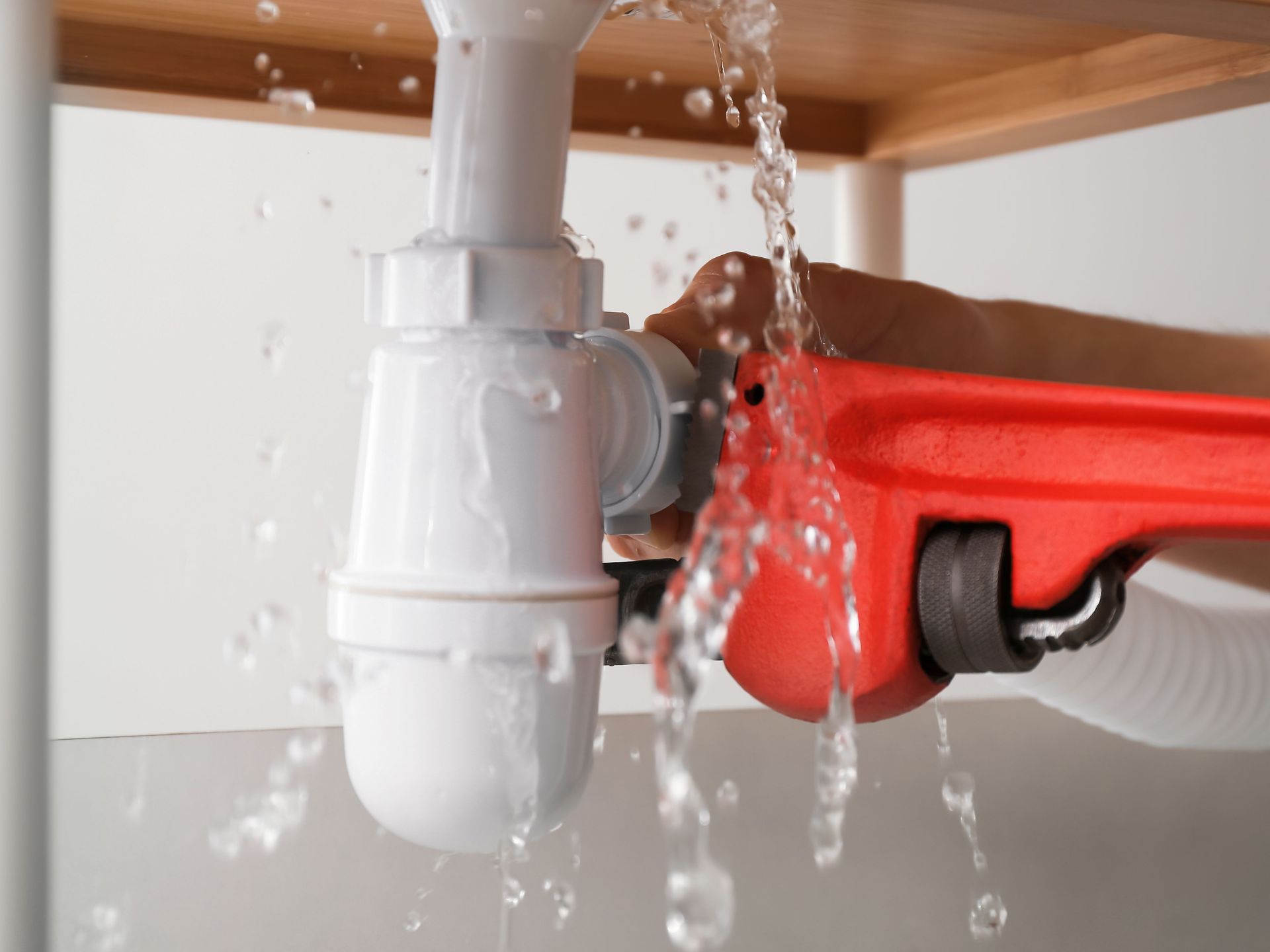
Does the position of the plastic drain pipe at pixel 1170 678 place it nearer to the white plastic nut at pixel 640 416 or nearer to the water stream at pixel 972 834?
the water stream at pixel 972 834

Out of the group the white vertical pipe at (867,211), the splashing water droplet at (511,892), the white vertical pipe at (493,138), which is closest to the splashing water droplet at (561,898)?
the splashing water droplet at (511,892)

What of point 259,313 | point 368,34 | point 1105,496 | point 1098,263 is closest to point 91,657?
point 259,313

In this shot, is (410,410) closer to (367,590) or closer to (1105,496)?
(367,590)

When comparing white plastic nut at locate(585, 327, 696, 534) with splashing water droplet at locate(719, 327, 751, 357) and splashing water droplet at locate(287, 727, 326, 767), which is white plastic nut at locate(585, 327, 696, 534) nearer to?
splashing water droplet at locate(719, 327, 751, 357)

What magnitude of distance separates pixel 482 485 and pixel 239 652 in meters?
0.41

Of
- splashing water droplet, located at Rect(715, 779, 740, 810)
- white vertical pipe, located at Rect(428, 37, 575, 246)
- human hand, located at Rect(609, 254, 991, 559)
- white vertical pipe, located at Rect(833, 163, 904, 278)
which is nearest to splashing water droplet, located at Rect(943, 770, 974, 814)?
splashing water droplet, located at Rect(715, 779, 740, 810)

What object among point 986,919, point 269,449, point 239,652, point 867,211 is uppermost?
point 867,211

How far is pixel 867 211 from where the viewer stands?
79 cm

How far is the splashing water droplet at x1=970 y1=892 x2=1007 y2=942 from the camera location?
1.95 ft

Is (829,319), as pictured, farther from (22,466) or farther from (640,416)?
(22,466)

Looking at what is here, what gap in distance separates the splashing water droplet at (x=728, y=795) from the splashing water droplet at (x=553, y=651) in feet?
1.03

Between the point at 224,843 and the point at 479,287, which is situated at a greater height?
the point at 479,287

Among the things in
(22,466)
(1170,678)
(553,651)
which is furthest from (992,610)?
(1170,678)

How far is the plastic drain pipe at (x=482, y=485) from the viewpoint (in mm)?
292
